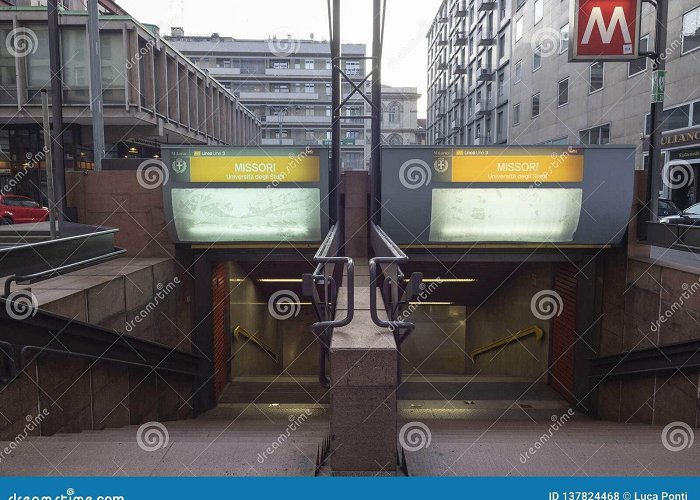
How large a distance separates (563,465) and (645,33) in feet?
83.5

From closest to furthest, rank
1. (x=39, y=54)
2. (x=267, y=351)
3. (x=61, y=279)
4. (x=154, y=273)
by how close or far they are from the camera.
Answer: (x=61, y=279)
(x=154, y=273)
(x=267, y=351)
(x=39, y=54)

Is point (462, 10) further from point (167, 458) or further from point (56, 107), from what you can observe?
point (167, 458)

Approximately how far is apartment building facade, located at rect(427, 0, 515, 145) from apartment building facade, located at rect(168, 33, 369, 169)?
40.3 feet

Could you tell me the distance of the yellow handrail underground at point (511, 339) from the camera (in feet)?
40.8

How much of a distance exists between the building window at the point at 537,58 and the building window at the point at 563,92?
3.20m

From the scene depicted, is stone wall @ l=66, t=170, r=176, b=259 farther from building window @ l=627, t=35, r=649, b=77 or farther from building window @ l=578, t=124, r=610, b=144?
building window @ l=578, t=124, r=610, b=144

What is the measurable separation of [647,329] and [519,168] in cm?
366

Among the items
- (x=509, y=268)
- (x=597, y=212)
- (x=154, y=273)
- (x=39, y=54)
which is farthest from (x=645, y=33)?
(x=39, y=54)

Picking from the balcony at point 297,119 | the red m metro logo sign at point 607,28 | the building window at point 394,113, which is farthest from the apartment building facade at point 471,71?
the red m metro logo sign at point 607,28

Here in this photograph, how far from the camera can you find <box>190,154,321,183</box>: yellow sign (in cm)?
944

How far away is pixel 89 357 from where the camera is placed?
562cm

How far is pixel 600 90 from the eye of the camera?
25.4m

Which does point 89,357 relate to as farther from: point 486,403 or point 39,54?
point 39,54

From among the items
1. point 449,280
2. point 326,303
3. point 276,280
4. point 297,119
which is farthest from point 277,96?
point 326,303
